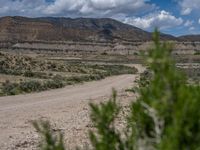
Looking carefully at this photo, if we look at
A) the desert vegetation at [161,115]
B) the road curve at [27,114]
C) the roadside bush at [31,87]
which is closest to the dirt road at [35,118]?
the road curve at [27,114]

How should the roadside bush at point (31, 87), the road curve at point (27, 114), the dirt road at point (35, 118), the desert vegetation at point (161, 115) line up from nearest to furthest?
the desert vegetation at point (161, 115), the dirt road at point (35, 118), the road curve at point (27, 114), the roadside bush at point (31, 87)

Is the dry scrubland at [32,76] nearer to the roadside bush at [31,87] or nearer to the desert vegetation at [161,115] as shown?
the roadside bush at [31,87]

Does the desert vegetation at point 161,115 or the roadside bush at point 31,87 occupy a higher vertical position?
the desert vegetation at point 161,115

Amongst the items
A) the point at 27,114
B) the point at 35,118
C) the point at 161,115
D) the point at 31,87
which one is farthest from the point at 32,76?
→ the point at 161,115

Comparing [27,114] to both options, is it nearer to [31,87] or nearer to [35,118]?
[35,118]

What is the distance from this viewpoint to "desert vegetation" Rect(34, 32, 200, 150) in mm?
4379

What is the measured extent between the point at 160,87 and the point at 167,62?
26 centimetres

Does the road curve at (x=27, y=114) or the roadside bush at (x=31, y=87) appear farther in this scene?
the roadside bush at (x=31, y=87)

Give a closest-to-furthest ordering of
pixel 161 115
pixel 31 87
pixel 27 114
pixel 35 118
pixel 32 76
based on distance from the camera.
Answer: pixel 161 115
pixel 35 118
pixel 27 114
pixel 31 87
pixel 32 76

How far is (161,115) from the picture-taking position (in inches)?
188

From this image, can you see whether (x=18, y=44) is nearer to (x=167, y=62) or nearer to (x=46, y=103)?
(x=46, y=103)

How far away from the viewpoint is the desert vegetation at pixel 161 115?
4.38 metres

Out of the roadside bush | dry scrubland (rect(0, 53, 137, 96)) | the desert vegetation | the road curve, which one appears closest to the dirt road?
the road curve

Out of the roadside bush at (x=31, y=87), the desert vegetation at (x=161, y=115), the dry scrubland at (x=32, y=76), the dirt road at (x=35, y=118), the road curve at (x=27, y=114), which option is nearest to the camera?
the desert vegetation at (x=161, y=115)
